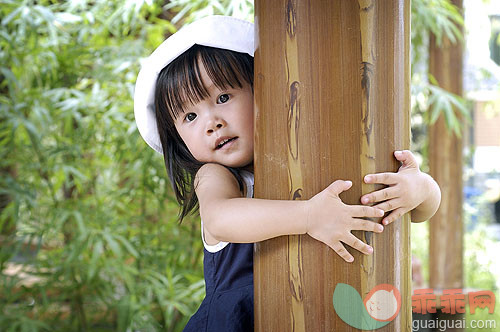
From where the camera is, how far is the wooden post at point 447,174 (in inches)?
130

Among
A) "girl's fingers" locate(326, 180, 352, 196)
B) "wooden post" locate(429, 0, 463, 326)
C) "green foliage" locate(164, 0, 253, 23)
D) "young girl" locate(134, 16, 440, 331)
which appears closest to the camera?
"girl's fingers" locate(326, 180, 352, 196)

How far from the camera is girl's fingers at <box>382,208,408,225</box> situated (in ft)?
2.41

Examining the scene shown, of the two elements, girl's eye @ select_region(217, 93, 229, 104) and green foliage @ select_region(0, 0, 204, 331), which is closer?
girl's eye @ select_region(217, 93, 229, 104)

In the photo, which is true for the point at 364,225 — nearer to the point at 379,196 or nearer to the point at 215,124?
the point at 379,196

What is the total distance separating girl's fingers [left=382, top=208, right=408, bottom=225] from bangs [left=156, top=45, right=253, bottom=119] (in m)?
0.38

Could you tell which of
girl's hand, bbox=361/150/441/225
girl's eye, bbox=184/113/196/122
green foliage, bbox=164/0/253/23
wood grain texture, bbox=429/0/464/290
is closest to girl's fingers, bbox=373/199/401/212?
girl's hand, bbox=361/150/441/225

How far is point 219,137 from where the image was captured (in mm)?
939

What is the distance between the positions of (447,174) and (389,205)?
278cm

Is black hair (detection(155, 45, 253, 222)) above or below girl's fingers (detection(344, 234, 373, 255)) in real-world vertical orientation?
above

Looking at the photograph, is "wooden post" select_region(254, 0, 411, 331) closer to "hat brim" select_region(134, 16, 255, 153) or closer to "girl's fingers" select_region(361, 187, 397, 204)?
"girl's fingers" select_region(361, 187, 397, 204)

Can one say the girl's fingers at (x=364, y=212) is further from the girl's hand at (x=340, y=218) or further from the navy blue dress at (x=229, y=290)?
the navy blue dress at (x=229, y=290)

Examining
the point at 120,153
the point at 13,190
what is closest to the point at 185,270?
the point at 120,153

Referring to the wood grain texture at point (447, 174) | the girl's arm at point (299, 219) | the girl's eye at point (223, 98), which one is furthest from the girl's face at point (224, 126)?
the wood grain texture at point (447, 174)

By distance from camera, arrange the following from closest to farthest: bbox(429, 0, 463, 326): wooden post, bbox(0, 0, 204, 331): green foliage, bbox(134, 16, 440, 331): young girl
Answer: bbox(134, 16, 440, 331): young girl, bbox(0, 0, 204, 331): green foliage, bbox(429, 0, 463, 326): wooden post
